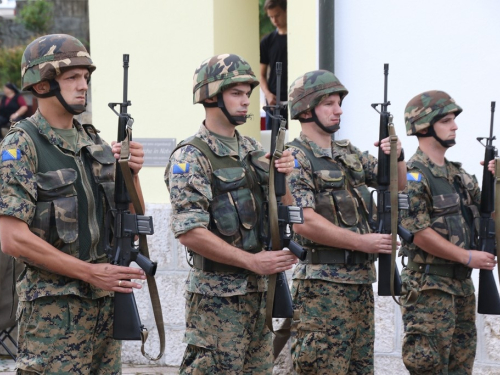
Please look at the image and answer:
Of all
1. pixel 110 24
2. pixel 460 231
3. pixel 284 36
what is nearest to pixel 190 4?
pixel 110 24

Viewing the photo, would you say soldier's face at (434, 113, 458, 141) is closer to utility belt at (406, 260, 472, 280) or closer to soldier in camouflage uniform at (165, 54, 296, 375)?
utility belt at (406, 260, 472, 280)

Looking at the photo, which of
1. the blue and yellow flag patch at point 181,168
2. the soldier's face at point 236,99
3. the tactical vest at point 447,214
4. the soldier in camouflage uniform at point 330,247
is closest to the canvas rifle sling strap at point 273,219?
the soldier's face at point 236,99

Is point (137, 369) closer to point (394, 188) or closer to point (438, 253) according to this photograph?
point (438, 253)

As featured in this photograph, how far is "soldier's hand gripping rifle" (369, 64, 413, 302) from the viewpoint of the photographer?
5379mm

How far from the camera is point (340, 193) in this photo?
5.34m

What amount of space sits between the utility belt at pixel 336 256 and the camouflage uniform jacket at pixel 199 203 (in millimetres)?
661

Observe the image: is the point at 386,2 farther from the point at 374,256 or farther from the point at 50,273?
the point at 50,273

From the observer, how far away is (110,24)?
7465 millimetres

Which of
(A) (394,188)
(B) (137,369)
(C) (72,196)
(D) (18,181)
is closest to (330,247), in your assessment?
(A) (394,188)

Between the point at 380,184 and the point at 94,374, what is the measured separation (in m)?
2.09

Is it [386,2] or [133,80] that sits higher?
[386,2]

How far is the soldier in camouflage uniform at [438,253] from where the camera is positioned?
5793 millimetres

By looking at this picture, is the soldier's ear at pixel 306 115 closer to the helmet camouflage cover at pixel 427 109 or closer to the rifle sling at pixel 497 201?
the helmet camouflage cover at pixel 427 109

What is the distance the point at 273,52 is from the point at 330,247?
3559mm
